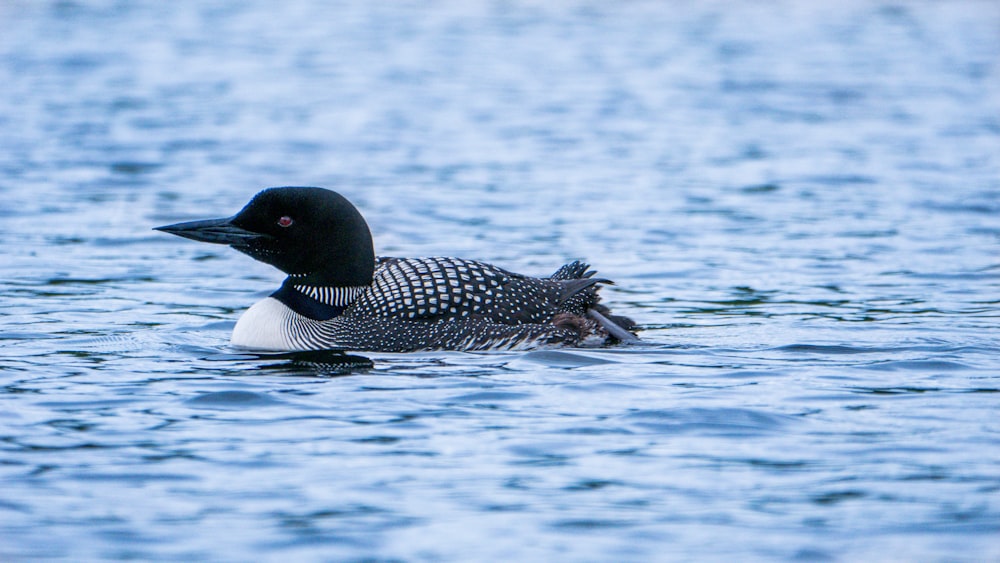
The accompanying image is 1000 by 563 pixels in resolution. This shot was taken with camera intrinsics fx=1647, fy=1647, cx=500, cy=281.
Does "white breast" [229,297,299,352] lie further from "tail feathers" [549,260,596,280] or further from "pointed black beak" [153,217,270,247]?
"tail feathers" [549,260,596,280]

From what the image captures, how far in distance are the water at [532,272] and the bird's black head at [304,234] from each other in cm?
46

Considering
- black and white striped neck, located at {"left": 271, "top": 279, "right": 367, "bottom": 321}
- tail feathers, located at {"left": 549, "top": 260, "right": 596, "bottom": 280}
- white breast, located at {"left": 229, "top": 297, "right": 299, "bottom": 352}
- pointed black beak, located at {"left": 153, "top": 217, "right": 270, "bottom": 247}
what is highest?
pointed black beak, located at {"left": 153, "top": 217, "right": 270, "bottom": 247}

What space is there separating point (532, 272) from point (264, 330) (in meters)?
2.33

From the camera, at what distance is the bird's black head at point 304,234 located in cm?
645

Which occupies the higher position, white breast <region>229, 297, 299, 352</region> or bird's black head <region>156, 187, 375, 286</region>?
bird's black head <region>156, 187, 375, 286</region>

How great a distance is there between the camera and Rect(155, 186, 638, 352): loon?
632 centimetres

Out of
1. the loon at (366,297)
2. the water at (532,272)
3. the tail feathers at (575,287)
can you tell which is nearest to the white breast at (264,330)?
the loon at (366,297)

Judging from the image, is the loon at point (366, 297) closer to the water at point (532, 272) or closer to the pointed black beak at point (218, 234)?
the pointed black beak at point (218, 234)

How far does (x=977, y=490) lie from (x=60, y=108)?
1105 cm

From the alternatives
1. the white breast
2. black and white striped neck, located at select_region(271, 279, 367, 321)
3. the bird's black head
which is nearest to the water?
the white breast

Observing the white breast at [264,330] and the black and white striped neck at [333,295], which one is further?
the black and white striped neck at [333,295]

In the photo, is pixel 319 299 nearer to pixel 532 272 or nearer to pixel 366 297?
pixel 366 297

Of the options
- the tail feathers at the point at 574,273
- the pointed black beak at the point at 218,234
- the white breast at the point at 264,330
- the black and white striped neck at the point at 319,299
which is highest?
the pointed black beak at the point at 218,234

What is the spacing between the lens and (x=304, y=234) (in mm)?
6473
